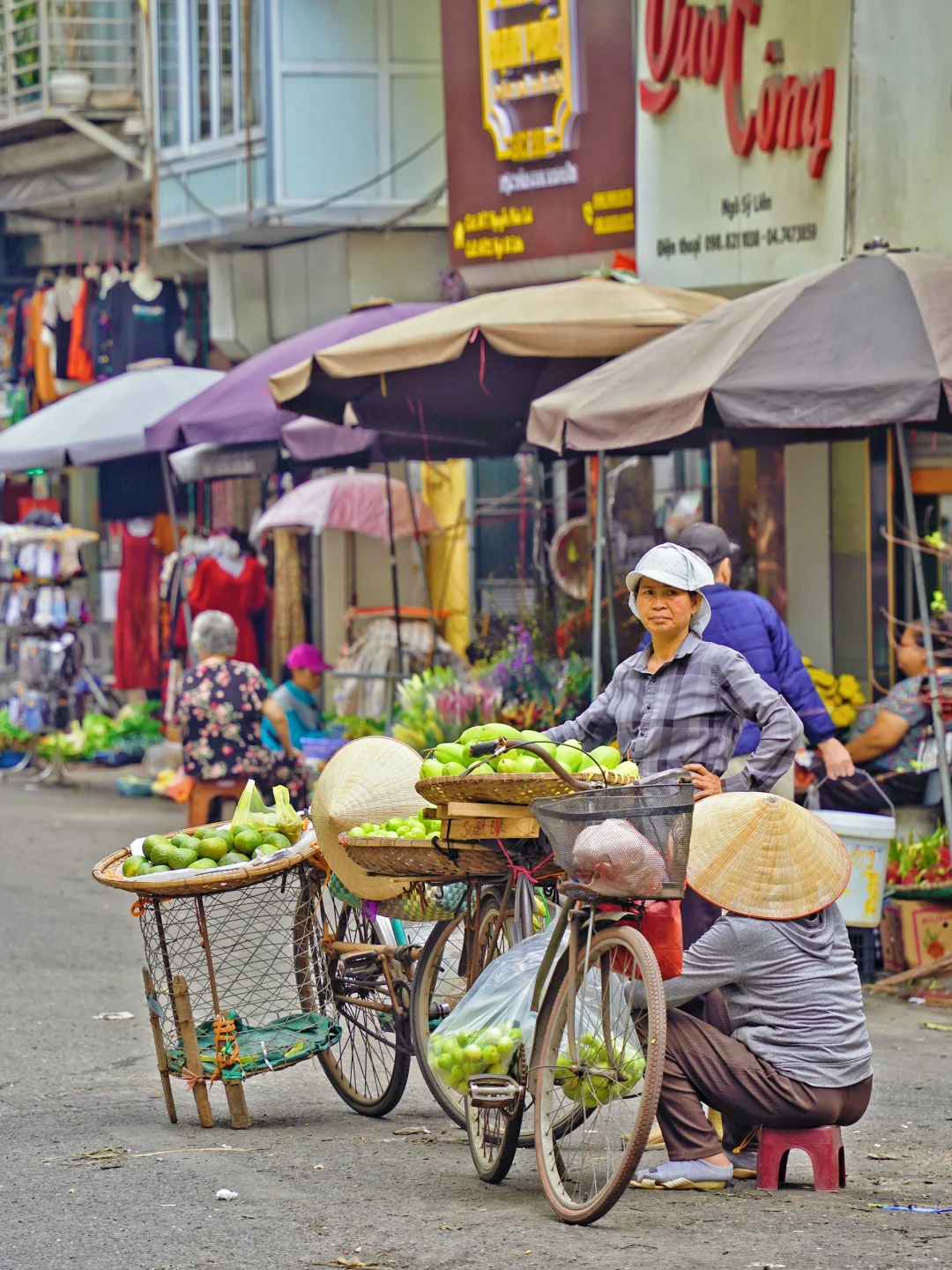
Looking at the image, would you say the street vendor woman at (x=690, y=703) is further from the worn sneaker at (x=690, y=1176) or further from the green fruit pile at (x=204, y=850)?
the green fruit pile at (x=204, y=850)

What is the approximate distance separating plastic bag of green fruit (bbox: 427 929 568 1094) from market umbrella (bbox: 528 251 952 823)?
3452mm

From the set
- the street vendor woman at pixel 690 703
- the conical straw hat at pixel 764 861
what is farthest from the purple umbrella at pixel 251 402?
the conical straw hat at pixel 764 861

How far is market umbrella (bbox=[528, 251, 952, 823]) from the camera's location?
26.4ft

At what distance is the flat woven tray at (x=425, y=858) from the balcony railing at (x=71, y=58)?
54.6 feet

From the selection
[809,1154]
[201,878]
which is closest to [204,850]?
[201,878]

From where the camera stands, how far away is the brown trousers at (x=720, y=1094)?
5199 mm

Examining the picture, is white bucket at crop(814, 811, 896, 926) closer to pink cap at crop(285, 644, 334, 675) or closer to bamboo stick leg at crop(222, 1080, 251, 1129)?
bamboo stick leg at crop(222, 1080, 251, 1129)

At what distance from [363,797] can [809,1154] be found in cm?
176

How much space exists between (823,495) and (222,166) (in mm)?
8782

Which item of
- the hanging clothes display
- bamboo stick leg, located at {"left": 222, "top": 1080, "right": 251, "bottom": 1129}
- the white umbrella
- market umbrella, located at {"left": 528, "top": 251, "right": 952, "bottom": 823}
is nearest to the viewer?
bamboo stick leg, located at {"left": 222, "top": 1080, "right": 251, "bottom": 1129}

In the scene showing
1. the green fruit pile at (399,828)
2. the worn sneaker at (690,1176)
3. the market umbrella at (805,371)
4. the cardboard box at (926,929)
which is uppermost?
the market umbrella at (805,371)

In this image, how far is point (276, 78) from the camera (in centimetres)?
1775

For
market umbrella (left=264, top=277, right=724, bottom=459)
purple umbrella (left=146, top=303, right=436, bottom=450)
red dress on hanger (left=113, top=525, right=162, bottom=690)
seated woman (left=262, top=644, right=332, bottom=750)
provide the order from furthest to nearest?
red dress on hanger (left=113, top=525, right=162, bottom=690), seated woman (left=262, top=644, right=332, bottom=750), purple umbrella (left=146, top=303, right=436, bottom=450), market umbrella (left=264, top=277, right=724, bottom=459)

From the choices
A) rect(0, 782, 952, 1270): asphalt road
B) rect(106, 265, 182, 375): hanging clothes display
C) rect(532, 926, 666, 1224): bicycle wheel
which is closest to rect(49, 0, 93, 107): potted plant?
rect(106, 265, 182, 375): hanging clothes display
